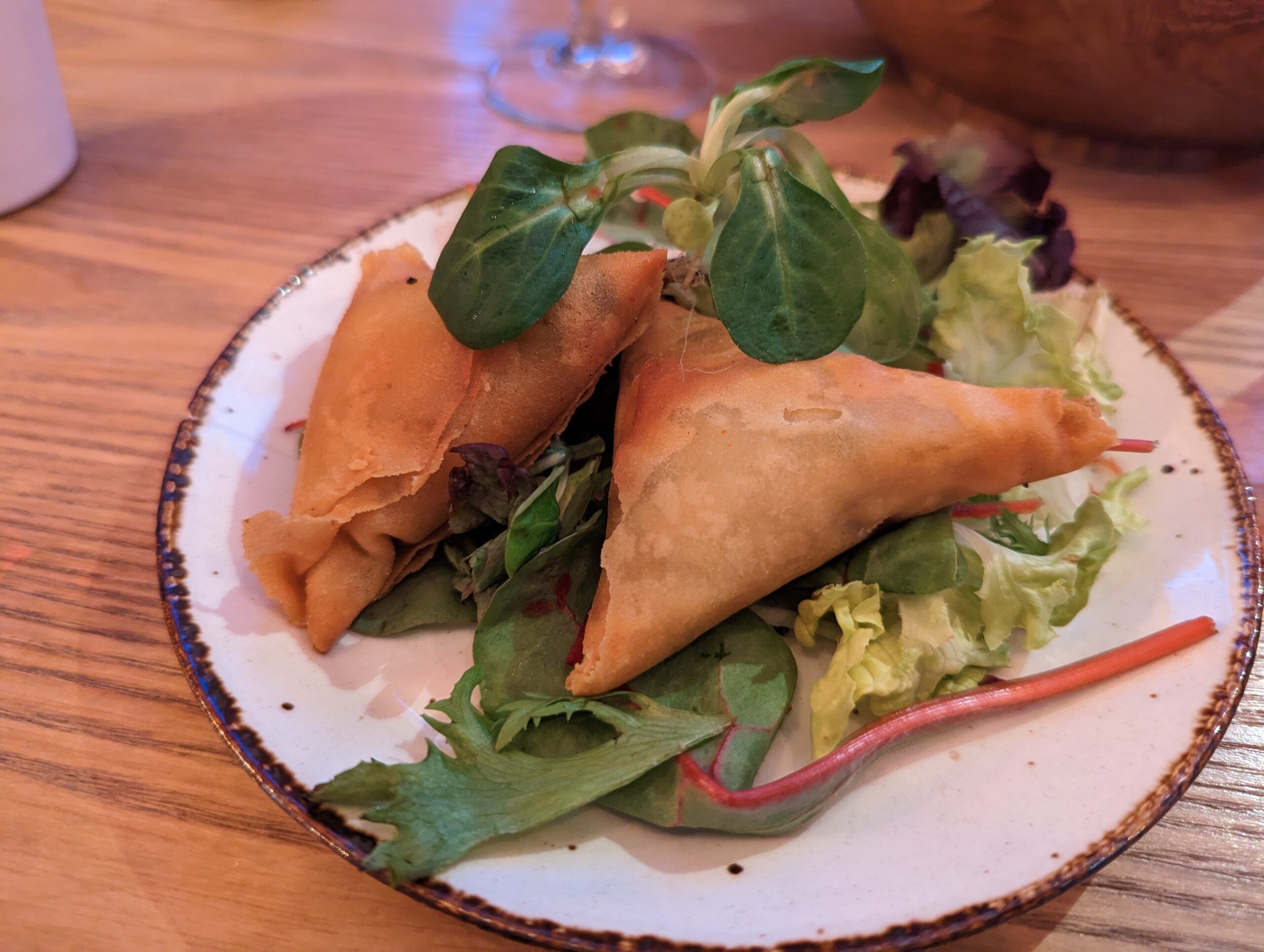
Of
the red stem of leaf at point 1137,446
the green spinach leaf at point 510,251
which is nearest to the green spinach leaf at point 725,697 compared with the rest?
the green spinach leaf at point 510,251

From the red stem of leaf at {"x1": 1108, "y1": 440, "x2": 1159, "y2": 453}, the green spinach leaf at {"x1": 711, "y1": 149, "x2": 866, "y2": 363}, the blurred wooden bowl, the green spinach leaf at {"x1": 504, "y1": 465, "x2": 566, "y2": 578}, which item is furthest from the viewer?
the blurred wooden bowl

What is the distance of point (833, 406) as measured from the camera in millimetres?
1378

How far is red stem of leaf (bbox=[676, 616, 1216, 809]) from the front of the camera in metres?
1.08

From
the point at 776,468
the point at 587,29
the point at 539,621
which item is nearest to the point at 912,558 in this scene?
the point at 776,468

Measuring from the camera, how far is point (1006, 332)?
175 cm

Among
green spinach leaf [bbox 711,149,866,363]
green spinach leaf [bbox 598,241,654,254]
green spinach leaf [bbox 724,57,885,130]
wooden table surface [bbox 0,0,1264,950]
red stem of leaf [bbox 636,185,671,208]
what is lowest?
wooden table surface [bbox 0,0,1264,950]

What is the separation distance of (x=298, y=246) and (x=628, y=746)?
1841mm

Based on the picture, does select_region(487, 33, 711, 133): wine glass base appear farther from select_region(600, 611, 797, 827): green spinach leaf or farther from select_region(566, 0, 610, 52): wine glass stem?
select_region(600, 611, 797, 827): green spinach leaf

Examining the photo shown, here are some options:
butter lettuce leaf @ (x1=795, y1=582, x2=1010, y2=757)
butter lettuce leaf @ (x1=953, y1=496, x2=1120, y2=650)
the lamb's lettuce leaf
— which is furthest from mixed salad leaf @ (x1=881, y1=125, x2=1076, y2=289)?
butter lettuce leaf @ (x1=795, y1=582, x2=1010, y2=757)

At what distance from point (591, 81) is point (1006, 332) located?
6.19ft

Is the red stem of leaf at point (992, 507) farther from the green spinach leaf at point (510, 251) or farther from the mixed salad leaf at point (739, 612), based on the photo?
the green spinach leaf at point (510, 251)

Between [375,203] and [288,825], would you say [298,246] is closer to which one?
[375,203]

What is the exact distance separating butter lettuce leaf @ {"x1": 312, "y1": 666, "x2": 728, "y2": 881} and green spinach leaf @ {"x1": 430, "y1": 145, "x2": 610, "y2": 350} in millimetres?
522

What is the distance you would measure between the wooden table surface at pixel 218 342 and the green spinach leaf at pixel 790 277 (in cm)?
81
